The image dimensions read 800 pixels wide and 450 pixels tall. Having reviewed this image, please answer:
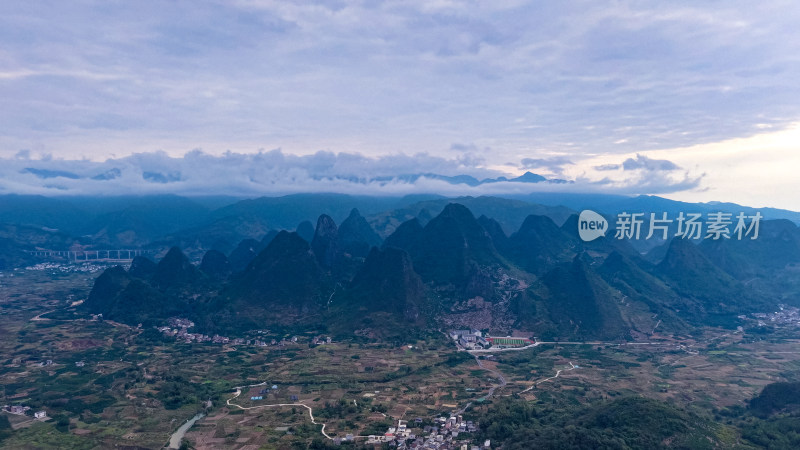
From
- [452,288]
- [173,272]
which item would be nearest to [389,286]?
[452,288]

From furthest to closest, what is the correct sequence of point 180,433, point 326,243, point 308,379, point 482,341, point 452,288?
point 326,243 → point 452,288 → point 482,341 → point 308,379 → point 180,433

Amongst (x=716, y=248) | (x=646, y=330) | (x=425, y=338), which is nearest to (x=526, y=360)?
(x=425, y=338)

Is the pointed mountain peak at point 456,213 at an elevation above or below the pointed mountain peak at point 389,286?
above

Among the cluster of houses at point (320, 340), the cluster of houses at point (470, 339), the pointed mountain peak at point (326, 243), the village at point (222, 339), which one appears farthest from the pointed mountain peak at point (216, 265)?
the cluster of houses at point (470, 339)

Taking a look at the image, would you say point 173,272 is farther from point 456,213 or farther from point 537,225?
point 537,225

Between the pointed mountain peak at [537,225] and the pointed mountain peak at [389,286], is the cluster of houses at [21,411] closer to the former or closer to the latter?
the pointed mountain peak at [389,286]

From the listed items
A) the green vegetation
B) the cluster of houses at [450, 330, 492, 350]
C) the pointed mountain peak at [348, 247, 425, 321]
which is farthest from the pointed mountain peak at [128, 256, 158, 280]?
the green vegetation
